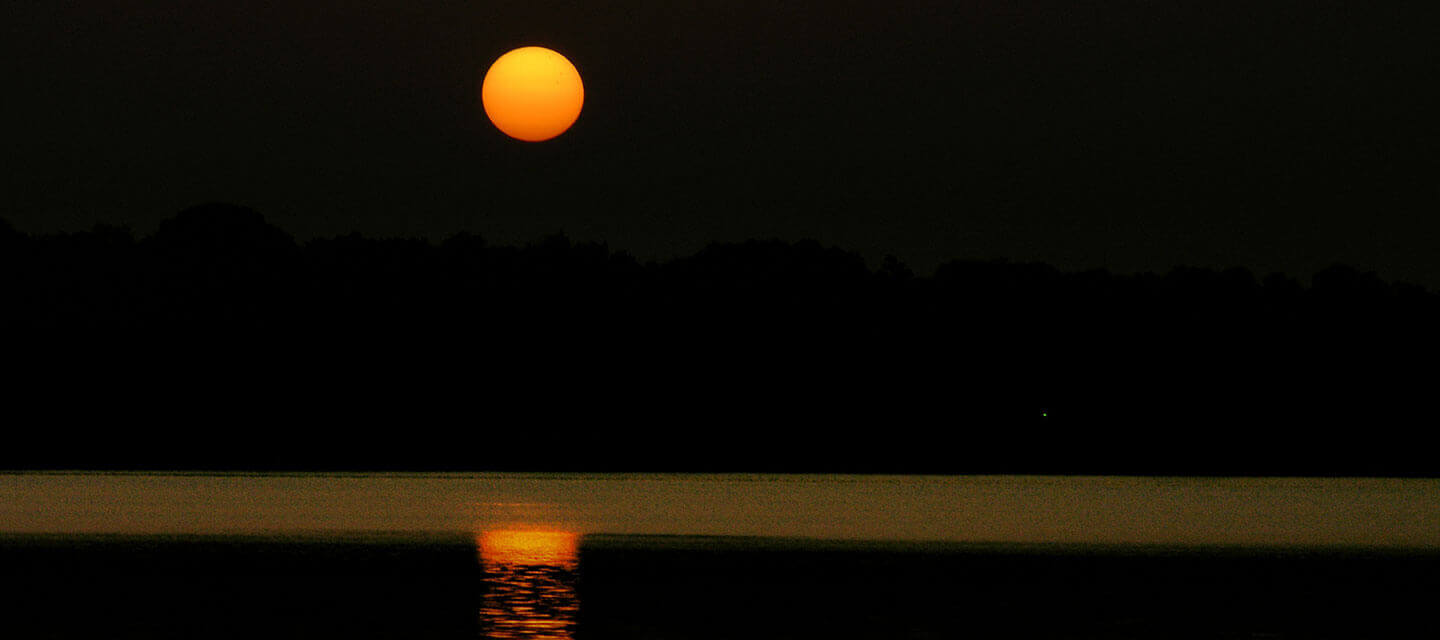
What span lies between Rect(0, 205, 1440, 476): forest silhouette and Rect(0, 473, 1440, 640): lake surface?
25210mm

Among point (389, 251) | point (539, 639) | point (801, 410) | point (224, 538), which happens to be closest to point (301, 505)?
point (224, 538)

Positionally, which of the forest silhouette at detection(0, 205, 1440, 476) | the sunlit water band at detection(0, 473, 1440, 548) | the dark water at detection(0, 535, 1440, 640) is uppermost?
the forest silhouette at detection(0, 205, 1440, 476)

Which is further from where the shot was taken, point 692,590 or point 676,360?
point 676,360

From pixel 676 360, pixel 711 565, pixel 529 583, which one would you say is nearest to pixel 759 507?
pixel 711 565

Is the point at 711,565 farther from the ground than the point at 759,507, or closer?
closer

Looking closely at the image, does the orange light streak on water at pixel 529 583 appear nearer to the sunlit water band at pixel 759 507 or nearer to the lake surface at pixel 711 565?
the lake surface at pixel 711 565

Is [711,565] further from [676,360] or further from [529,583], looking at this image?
[676,360]

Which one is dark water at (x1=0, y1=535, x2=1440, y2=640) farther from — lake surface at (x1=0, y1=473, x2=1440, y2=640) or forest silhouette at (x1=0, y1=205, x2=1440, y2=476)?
forest silhouette at (x1=0, y1=205, x2=1440, y2=476)

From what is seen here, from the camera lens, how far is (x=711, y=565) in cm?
2653

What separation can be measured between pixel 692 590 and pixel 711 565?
3398mm

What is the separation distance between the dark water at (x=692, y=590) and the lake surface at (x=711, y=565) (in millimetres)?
68

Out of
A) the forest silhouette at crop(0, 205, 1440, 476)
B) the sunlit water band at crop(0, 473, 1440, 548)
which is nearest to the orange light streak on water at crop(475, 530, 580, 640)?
the sunlit water band at crop(0, 473, 1440, 548)

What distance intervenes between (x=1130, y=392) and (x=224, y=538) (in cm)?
6167

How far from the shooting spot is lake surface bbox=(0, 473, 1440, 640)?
19859 mm
